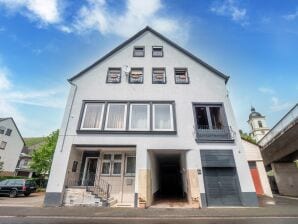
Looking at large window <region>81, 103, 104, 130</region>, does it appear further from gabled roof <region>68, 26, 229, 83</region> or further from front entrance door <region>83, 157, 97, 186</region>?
gabled roof <region>68, 26, 229, 83</region>

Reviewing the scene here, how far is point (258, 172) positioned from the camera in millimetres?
15617

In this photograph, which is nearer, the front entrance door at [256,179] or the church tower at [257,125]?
the front entrance door at [256,179]

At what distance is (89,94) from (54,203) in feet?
26.6

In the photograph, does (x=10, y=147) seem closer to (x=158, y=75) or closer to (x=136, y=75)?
(x=136, y=75)

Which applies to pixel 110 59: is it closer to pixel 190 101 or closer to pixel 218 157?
pixel 190 101

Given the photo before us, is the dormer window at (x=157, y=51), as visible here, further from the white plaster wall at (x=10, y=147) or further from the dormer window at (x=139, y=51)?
the white plaster wall at (x=10, y=147)

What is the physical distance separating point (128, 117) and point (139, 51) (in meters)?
7.17

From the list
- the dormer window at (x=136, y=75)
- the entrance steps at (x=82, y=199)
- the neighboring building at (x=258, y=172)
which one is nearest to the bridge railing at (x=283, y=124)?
the neighboring building at (x=258, y=172)

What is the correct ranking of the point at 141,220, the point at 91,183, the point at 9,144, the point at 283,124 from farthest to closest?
the point at 9,144 < the point at 283,124 < the point at 91,183 < the point at 141,220

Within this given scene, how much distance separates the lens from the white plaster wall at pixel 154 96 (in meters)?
11.9

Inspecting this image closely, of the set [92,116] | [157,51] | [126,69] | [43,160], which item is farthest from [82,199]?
[43,160]

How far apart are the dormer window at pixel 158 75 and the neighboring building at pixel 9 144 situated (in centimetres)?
3656

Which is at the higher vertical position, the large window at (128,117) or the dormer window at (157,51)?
the dormer window at (157,51)

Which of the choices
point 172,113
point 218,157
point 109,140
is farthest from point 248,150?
point 109,140
